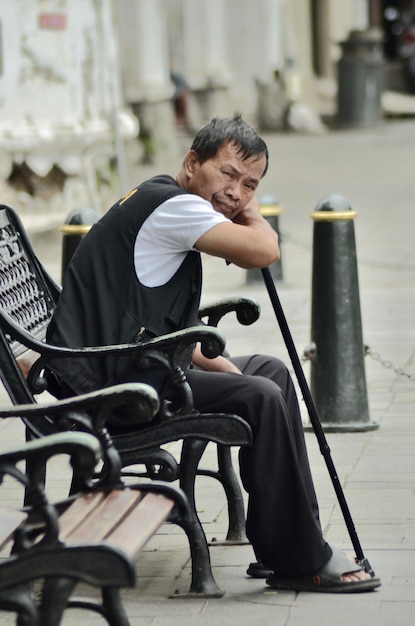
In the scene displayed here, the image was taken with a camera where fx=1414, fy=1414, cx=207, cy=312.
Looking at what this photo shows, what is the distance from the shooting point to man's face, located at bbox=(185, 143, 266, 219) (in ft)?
14.0

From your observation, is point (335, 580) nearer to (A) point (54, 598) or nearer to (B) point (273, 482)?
(B) point (273, 482)

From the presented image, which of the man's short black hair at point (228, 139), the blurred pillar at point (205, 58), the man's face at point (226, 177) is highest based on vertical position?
the man's short black hair at point (228, 139)

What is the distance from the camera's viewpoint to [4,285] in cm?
453

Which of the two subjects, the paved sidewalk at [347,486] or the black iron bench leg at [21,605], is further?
the paved sidewalk at [347,486]

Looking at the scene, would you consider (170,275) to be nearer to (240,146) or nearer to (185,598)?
(240,146)

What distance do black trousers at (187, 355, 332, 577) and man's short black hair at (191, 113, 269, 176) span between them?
2.28 feet

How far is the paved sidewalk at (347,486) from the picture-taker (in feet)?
13.1

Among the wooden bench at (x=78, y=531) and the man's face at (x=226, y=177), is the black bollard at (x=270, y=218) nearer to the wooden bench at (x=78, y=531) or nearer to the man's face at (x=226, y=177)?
the man's face at (x=226, y=177)

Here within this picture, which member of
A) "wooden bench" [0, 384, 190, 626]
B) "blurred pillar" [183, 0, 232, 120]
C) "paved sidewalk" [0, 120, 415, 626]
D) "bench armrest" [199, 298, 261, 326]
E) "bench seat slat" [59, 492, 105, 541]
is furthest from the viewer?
"blurred pillar" [183, 0, 232, 120]

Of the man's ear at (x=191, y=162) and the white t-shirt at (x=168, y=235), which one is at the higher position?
the man's ear at (x=191, y=162)

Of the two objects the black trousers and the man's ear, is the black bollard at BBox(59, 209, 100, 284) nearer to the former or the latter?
the man's ear

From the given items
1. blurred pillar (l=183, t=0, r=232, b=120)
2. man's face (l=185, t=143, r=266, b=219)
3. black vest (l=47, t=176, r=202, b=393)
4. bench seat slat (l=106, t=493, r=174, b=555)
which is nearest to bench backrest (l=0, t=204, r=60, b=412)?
black vest (l=47, t=176, r=202, b=393)

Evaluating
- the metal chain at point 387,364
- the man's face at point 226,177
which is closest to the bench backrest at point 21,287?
the man's face at point 226,177

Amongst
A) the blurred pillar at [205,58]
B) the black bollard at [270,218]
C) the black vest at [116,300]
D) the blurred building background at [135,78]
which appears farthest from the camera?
the blurred pillar at [205,58]
